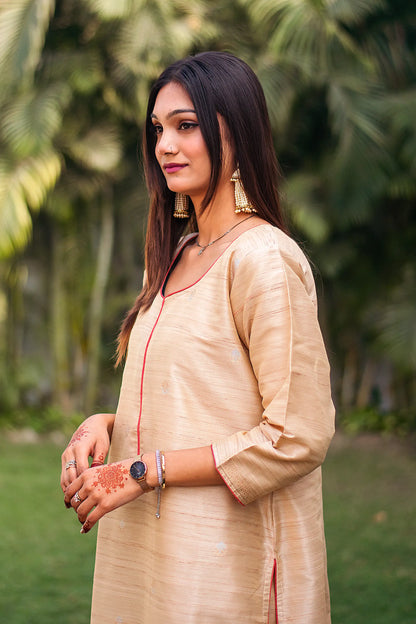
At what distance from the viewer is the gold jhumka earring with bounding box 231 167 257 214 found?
1469 mm

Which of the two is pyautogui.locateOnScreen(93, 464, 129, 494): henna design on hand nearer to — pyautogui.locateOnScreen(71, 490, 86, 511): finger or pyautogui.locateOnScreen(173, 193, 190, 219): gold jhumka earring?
pyautogui.locateOnScreen(71, 490, 86, 511): finger

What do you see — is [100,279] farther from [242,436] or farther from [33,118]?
[242,436]

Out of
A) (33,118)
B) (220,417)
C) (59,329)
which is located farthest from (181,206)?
(59,329)

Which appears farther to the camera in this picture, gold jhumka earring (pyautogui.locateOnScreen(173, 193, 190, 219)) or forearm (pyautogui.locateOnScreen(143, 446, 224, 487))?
gold jhumka earring (pyautogui.locateOnScreen(173, 193, 190, 219))

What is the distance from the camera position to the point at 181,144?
1.45m

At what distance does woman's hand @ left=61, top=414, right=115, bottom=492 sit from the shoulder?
45cm

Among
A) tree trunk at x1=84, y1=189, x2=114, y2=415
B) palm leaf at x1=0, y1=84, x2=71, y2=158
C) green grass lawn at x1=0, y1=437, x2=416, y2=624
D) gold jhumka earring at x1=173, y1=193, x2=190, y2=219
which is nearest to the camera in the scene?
gold jhumka earring at x1=173, y1=193, x2=190, y2=219

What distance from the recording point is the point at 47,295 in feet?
26.1

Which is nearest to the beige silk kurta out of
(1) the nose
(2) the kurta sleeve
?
(2) the kurta sleeve

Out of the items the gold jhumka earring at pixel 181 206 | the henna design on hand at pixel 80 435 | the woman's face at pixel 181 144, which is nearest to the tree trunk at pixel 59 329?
the gold jhumka earring at pixel 181 206

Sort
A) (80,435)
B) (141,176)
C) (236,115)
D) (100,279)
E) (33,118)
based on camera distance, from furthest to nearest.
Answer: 1. (100,279)
2. (141,176)
3. (33,118)
4. (80,435)
5. (236,115)

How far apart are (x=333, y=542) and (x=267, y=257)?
3.56 metres

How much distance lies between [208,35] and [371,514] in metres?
4.02

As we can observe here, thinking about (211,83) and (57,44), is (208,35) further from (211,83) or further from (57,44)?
(211,83)
